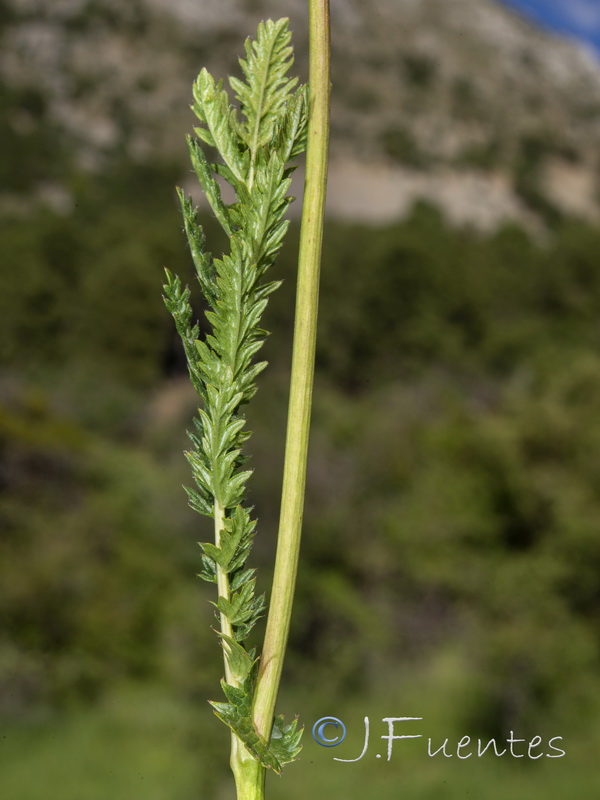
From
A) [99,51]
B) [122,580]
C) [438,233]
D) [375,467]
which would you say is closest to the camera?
[122,580]

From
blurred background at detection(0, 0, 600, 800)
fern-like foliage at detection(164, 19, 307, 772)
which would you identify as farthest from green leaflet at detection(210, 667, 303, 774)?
blurred background at detection(0, 0, 600, 800)

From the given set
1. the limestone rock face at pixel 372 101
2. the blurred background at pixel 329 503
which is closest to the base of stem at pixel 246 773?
the blurred background at pixel 329 503

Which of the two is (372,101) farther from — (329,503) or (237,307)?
(237,307)

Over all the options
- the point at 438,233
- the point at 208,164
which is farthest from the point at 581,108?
the point at 208,164

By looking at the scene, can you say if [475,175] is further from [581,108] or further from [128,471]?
[128,471]

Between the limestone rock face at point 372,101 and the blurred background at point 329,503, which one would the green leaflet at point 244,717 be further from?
the limestone rock face at point 372,101

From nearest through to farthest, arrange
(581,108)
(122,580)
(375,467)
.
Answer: (122,580)
(375,467)
(581,108)

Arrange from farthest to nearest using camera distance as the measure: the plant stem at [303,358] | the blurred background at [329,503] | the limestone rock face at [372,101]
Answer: the limestone rock face at [372,101] → the blurred background at [329,503] → the plant stem at [303,358]
